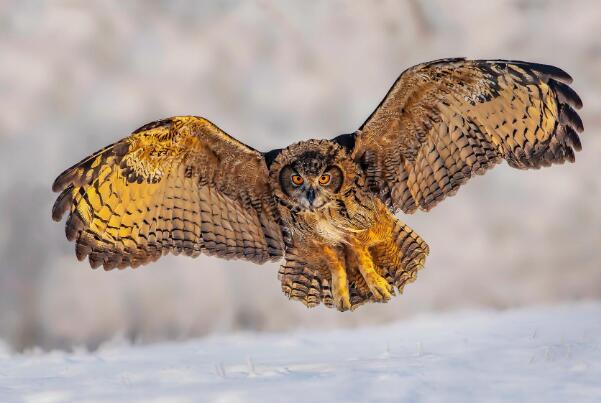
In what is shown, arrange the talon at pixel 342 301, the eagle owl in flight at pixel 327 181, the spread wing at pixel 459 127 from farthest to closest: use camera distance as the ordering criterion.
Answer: the talon at pixel 342 301 < the eagle owl in flight at pixel 327 181 < the spread wing at pixel 459 127

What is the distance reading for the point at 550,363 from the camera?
613cm

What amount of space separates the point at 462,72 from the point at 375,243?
1.58 m

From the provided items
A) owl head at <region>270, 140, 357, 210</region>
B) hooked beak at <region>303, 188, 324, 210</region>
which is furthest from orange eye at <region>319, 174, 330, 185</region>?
hooked beak at <region>303, 188, 324, 210</region>

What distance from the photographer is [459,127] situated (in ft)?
22.5

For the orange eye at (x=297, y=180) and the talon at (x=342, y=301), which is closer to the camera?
the orange eye at (x=297, y=180)

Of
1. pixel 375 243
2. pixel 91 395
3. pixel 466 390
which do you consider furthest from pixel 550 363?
pixel 91 395

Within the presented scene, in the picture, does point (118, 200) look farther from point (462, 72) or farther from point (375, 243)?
point (462, 72)

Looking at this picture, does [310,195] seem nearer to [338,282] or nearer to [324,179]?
[324,179]

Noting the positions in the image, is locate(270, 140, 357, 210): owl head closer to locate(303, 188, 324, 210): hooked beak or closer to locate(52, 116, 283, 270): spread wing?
locate(303, 188, 324, 210): hooked beak

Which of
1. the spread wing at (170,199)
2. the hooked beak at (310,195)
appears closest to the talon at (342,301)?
the spread wing at (170,199)

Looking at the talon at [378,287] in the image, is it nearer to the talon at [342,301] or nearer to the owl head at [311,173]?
the talon at [342,301]

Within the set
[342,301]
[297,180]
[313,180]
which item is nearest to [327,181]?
[313,180]

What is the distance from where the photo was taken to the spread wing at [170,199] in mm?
6715

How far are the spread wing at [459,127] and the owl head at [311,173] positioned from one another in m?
A: 0.24
